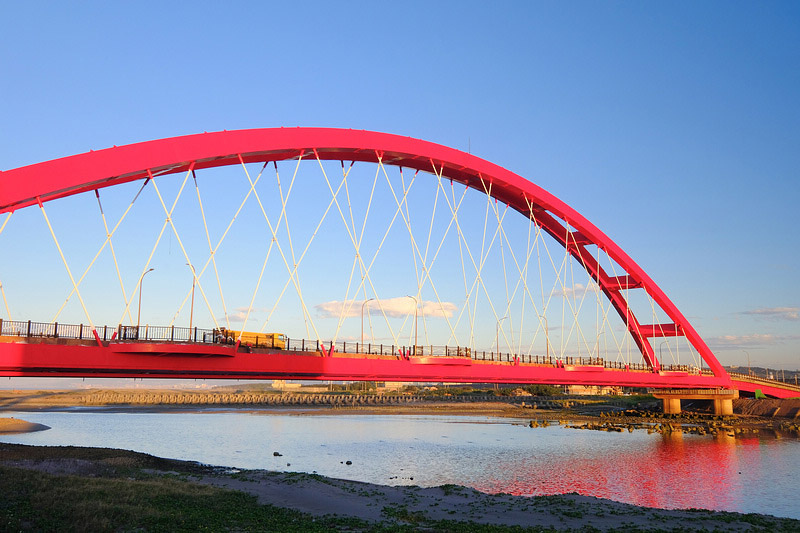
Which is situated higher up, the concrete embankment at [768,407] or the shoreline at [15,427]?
the concrete embankment at [768,407]

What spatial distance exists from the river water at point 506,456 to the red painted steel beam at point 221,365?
548 centimetres

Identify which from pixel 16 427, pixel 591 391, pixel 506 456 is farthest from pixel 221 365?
pixel 591 391

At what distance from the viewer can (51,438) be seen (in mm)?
50344

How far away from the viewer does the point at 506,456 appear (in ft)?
137

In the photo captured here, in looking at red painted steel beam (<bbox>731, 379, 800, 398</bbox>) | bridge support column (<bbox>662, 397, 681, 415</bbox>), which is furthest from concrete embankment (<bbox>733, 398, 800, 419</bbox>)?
bridge support column (<bbox>662, 397, 681, 415</bbox>)

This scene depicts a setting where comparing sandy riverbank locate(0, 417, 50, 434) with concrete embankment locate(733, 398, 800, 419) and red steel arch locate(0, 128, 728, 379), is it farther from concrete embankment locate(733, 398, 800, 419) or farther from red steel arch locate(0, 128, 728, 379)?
concrete embankment locate(733, 398, 800, 419)

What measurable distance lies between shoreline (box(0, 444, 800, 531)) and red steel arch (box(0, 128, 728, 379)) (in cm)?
1092

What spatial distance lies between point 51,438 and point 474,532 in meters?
45.4

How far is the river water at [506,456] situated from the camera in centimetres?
2962

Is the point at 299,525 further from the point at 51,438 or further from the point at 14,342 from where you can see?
the point at 51,438

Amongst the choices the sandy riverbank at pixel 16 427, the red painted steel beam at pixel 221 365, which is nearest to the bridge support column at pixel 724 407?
the red painted steel beam at pixel 221 365

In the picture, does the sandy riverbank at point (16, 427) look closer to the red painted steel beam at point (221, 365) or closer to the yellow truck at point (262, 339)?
the yellow truck at point (262, 339)

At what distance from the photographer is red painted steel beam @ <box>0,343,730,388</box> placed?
22141 mm

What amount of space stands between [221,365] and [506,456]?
23500mm
